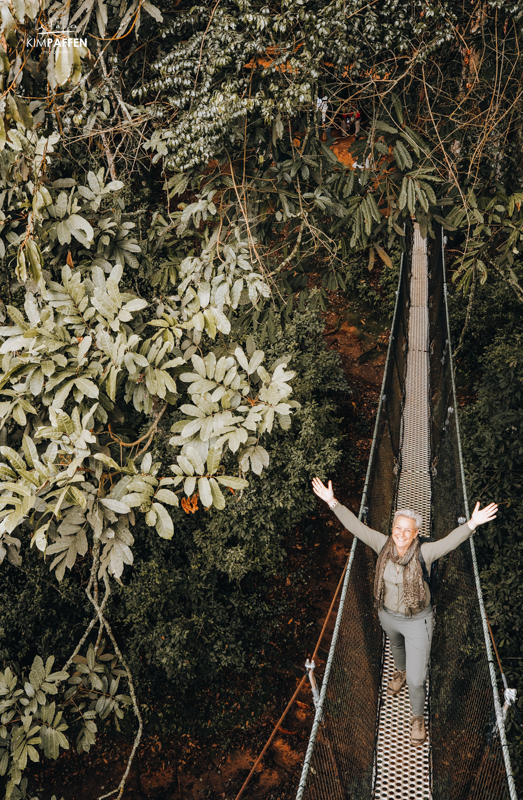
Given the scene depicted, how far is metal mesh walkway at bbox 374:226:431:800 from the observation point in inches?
81.4

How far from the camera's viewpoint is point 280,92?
226 cm

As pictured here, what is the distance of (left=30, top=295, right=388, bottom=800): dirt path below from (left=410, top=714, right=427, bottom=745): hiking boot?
243cm

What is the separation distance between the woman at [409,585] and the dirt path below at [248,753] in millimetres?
2549

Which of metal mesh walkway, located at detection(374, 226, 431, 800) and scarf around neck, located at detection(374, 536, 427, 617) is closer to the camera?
scarf around neck, located at detection(374, 536, 427, 617)

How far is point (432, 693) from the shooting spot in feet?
7.51

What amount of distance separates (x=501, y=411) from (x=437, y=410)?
64 centimetres

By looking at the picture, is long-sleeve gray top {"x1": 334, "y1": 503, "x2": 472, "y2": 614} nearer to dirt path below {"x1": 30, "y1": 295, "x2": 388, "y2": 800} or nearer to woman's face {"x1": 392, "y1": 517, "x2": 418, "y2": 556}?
woman's face {"x1": 392, "y1": 517, "x2": 418, "y2": 556}

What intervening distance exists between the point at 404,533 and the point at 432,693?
850 mm

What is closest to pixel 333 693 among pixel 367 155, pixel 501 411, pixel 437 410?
pixel 437 410

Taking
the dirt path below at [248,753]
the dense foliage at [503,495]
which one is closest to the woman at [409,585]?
the dense foliage at [503,495]

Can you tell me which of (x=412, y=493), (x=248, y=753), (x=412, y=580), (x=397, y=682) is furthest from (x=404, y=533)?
(x=248, y=753)

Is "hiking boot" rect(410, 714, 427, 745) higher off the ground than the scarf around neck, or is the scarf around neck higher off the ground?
the scarf around neck

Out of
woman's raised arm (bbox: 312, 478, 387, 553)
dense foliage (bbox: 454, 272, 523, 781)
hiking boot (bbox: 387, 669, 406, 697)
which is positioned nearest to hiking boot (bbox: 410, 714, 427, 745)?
hiking boot (bbox: 387, 669, 406, 697)

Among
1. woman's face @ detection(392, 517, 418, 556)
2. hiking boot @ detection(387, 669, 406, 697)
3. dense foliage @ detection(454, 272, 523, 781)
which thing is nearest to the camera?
woman's face @ detection(392, 517, 418, 556)
